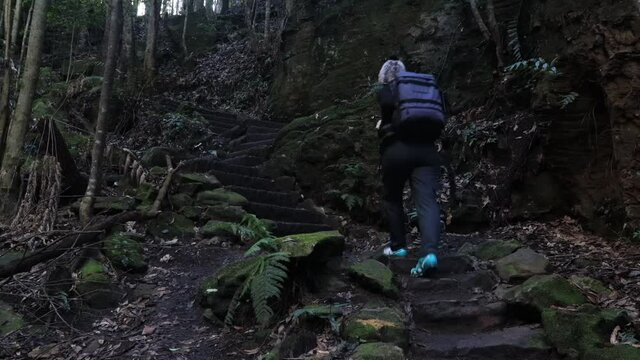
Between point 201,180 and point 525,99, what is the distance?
5.61m

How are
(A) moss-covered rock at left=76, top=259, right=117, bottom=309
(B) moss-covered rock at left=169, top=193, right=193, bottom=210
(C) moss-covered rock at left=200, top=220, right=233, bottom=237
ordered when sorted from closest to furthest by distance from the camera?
(A) moss-covered rock at left=76, top=259, right=117, bottom=309 < (C) moss-covered rock at left=200, top=220, right=233, bottom=237 < (B) moss-covered rock at left=169, top=193, right=193, bottom=210

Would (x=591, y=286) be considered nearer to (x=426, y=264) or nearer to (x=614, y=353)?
(x=614, y=353)

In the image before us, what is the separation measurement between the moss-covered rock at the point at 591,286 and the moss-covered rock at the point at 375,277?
1.60 metres

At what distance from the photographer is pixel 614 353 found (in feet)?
10.6

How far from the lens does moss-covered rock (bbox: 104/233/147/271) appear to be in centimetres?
598

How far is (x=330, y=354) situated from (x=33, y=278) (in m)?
3.77

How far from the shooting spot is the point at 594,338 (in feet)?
11.4

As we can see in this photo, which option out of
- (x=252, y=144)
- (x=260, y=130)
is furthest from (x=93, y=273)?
(x=260, y=130)

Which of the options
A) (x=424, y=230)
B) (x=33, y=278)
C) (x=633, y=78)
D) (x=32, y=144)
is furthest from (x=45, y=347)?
(x=633, y=78)

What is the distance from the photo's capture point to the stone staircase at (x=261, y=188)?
8.57 meters

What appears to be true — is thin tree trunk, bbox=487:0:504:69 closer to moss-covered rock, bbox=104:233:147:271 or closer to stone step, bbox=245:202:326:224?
stone step, bbox=245:202:326:224

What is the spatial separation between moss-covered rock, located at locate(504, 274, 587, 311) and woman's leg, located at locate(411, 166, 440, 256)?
0.84 metres

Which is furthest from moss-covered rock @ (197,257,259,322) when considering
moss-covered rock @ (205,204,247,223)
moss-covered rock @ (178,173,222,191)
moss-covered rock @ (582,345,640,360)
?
moss-covered rock @ (178,173,222,191)

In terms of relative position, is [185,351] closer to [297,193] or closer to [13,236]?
[13,236]
